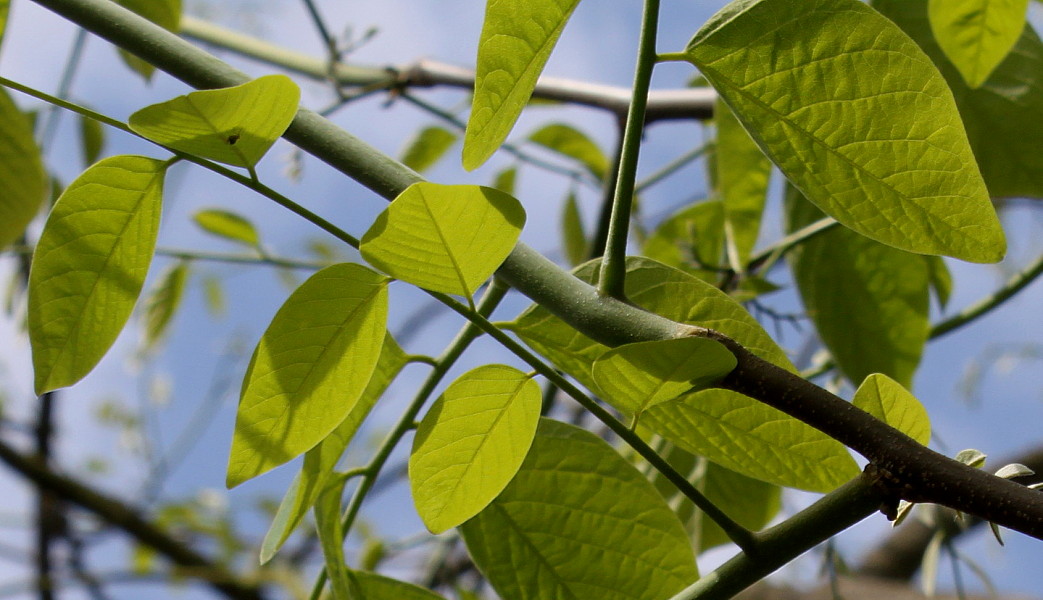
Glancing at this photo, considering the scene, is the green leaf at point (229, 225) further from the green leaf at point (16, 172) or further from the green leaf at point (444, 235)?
the green leaf at point (444, 235)

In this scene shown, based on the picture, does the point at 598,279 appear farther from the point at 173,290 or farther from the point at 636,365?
the point at 173,290

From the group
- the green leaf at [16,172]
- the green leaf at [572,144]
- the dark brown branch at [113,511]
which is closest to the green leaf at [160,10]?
the green leaf at [16,172]

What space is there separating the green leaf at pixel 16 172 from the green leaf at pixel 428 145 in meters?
0.48

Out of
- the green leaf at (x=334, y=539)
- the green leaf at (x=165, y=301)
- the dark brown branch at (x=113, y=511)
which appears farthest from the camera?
the dark brown branch at (x=113, y=511)

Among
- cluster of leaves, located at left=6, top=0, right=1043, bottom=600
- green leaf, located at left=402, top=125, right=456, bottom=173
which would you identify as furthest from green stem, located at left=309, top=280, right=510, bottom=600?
green leaf, located at left=402, top=125, right=456, bottom=173

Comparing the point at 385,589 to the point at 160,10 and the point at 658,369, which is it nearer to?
the point at 658,369

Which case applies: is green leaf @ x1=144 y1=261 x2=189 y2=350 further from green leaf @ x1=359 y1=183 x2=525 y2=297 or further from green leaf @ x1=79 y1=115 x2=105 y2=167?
green leaf @ x1=359 y1=183 x2=525 y2=297

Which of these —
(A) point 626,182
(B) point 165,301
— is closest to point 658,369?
(A) point 626,182

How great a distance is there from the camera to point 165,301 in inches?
31.8

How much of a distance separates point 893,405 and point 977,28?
0.64 ft

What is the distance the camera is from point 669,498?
67cm

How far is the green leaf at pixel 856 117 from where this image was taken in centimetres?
27

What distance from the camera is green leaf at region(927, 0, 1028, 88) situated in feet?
1.24

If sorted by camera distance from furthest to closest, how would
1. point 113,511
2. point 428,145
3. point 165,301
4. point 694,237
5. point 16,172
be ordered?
1. point 113,511
2. point 428,145
3. point 165,301
4. point 694,237
5. point 16,172
